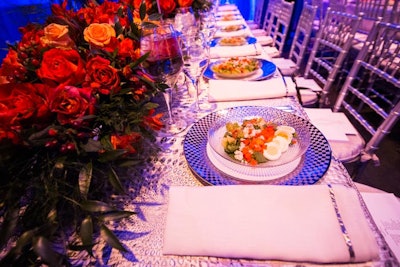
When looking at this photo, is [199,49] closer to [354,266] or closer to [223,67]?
[223,67]

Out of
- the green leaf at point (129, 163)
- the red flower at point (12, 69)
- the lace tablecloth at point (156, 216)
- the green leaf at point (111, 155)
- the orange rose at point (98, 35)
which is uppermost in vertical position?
the orange rose at point (98, 35)

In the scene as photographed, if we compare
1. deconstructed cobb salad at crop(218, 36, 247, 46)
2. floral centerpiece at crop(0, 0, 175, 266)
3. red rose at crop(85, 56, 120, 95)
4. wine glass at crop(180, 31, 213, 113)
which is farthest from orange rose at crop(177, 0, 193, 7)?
red rose at crop(85, 56, 120, 95)

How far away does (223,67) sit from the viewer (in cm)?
110

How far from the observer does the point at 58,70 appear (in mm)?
445

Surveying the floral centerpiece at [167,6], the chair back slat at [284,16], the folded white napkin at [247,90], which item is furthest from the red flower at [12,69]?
the chair back slat at [284,16]

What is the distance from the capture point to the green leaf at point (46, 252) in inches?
12.1

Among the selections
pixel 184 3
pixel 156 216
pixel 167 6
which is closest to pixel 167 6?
pixel 167 6

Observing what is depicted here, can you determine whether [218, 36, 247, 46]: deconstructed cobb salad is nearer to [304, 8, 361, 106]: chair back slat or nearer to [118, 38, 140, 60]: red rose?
[304, 8, 361, 106]: chair back slat

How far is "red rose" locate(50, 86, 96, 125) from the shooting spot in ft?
1.37

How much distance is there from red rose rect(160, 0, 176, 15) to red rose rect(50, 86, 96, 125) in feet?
3.86

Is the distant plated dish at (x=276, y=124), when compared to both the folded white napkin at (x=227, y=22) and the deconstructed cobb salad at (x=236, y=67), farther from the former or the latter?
the folded white napkin at (x=227, y=22)

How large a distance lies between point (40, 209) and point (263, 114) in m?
0.61

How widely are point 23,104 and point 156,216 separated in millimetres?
322

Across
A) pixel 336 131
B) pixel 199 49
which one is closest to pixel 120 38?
pixel 199 49
